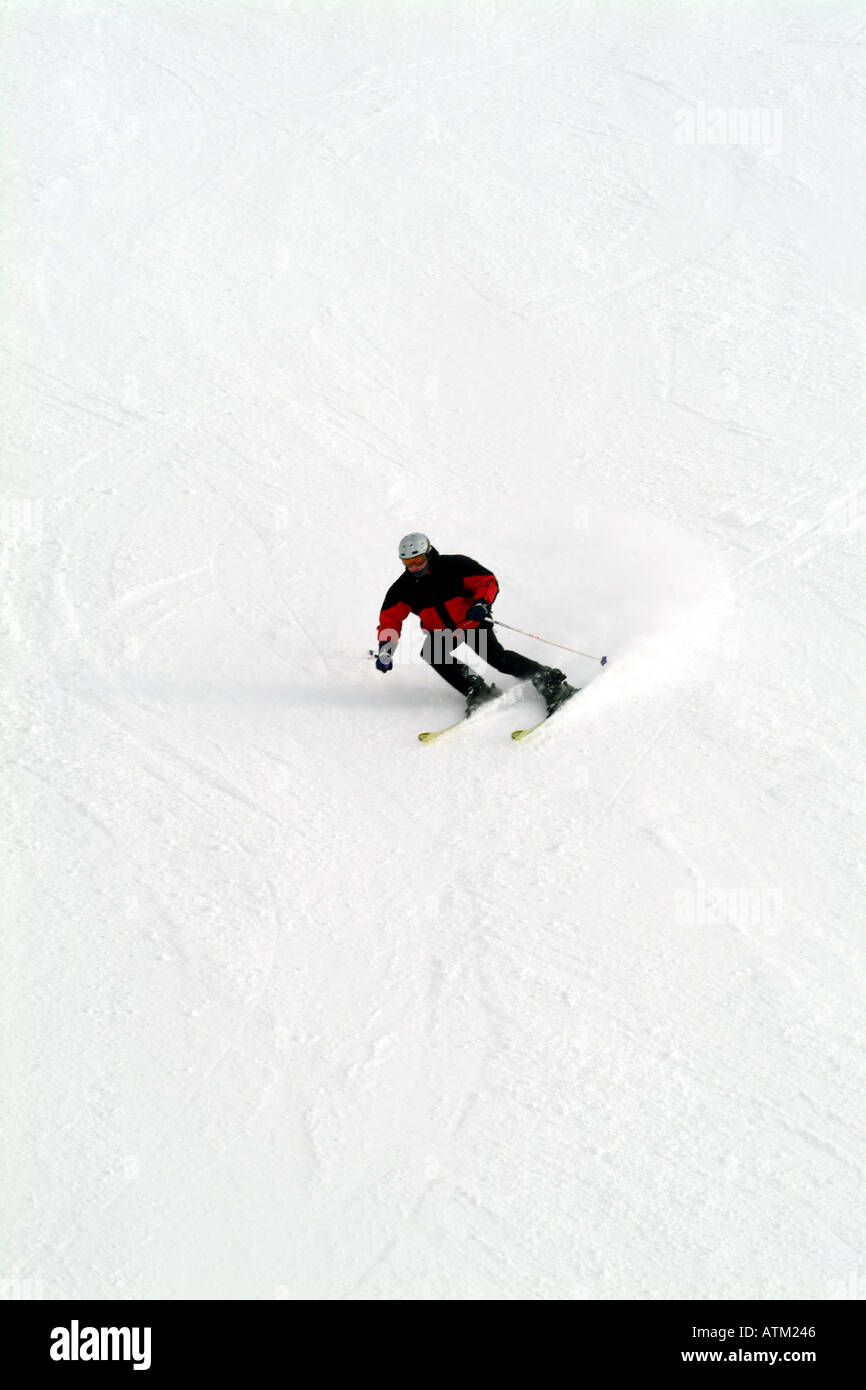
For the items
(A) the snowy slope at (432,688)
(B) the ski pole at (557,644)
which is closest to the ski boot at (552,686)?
(A) the snowy slope at (432,688)

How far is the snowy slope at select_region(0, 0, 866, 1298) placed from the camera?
5.31 m

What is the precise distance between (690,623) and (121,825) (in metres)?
3.98

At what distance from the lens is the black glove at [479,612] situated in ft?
24.1

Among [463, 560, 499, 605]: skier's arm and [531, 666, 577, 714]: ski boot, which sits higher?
[463, 560, 499, 605]: skier's arm

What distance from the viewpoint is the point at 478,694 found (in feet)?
26.2

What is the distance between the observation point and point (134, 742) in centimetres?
785

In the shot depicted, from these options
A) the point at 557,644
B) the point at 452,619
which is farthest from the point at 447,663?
the point at 557,644

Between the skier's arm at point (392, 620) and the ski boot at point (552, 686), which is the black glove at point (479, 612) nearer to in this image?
the skier's arm at point (392, 620)

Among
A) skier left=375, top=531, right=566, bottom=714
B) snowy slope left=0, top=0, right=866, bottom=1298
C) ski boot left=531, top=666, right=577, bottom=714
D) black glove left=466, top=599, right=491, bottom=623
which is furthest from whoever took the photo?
ski boot left=531, top=666, right=577, bottom=714

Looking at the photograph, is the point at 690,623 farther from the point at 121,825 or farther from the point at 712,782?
the point at 121,825

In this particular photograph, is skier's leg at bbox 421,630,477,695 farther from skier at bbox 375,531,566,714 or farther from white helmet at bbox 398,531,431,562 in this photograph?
white helmet at bbox 398,531,431,562

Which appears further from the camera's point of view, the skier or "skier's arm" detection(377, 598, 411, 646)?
"skier's arm" detection(377, 598, 411, 646)

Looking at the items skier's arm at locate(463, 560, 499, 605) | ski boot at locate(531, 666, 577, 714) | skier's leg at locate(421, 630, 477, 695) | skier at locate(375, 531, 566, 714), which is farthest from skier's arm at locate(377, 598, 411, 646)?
ski boot at locate(531, 666, 577, 714)

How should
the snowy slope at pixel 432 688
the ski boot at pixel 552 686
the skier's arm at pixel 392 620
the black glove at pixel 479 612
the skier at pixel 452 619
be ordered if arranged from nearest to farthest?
the snowy slope at pixel 432 688
the black glove at pixel 479 612
the skier at pixel 452 619
the skier's arm at pixel 392 620
the ski boot at pixel 552 686
